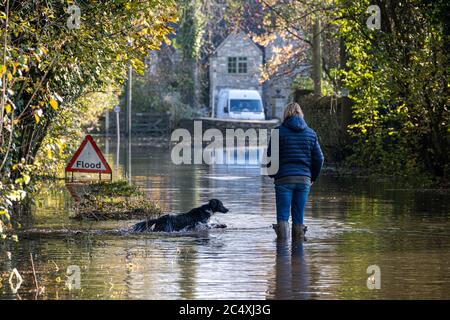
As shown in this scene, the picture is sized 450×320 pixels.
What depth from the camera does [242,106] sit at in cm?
7806

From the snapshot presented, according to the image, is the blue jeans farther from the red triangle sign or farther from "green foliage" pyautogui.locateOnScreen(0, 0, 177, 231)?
the red triangle sign

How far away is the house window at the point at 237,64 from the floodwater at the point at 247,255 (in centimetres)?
7053

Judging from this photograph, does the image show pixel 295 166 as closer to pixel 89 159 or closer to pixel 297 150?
pixel 297 150

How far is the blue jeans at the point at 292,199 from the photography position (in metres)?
16.3

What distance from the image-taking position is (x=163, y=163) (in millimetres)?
40781

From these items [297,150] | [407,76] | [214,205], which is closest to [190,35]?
[407,76]

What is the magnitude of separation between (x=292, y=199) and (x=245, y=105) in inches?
2432

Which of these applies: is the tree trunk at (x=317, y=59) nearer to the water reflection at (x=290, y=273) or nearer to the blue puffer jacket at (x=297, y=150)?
the blue puffer jacket at (x=297, y=150)

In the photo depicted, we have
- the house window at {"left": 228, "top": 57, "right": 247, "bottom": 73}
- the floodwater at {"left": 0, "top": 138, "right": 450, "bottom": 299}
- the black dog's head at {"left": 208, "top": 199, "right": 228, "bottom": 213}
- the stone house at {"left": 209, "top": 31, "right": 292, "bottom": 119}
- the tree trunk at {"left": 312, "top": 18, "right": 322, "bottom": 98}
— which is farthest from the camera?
the house window at {"left": 228, "top": 57, "right": 247, "bottom": 73}

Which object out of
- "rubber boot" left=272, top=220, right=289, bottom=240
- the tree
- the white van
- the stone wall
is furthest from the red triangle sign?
the stone wall

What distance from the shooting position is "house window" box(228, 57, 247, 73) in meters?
94.4

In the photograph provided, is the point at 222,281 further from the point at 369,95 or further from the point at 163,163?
the point at 163,163
